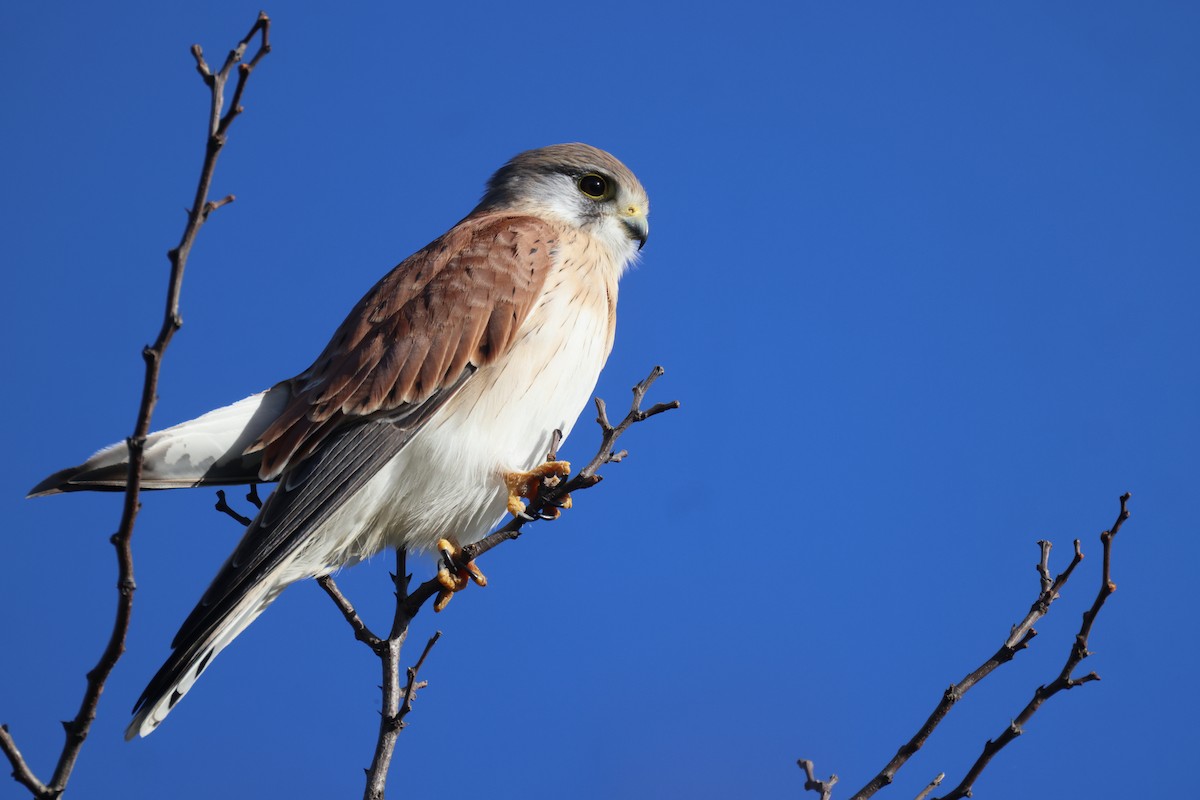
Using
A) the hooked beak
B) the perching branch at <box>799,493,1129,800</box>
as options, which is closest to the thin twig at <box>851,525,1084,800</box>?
the perching branch at <box>799,493,1129,800</box>

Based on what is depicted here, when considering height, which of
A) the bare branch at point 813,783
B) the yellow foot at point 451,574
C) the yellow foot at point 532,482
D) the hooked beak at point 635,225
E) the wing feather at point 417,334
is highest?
the hooked beak at point 635,225

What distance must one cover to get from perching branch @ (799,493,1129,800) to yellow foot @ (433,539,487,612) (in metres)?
1.14

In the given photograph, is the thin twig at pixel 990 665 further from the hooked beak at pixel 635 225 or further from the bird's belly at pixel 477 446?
the hooked beak at pixel 635 225

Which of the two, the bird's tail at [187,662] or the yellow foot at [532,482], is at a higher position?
the yellow foot at [532,482]

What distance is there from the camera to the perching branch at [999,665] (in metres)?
2.12

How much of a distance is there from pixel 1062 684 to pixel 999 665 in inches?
4.8

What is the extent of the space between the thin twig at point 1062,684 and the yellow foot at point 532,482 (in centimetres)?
131

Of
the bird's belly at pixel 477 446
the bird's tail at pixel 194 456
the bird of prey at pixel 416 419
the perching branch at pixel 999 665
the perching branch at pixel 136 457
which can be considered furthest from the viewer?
the bird's belly at pixel 477 446

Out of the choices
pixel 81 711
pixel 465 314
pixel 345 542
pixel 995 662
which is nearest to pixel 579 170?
pixel 465 314

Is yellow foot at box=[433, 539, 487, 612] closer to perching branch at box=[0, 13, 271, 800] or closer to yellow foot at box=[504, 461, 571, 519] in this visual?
yellow foot at box=[504, 461, 571, 519]

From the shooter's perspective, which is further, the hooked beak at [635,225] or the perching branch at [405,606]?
the hooked beak at [635,225]

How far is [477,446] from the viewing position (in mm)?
3221

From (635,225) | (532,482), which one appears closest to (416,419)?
(532,482)

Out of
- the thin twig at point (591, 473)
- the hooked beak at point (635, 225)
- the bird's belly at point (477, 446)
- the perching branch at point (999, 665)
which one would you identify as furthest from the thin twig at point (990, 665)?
the hooked beak at point (635, 225)
